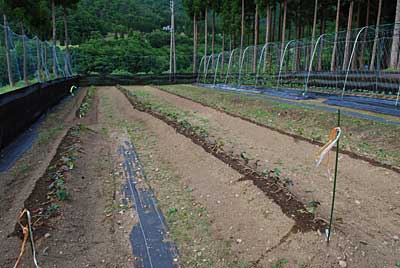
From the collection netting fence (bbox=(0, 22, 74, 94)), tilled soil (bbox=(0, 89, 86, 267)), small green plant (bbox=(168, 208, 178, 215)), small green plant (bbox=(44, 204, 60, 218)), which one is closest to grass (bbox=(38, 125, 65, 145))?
tilled soil (bbox=(0, 89, 86, 267))

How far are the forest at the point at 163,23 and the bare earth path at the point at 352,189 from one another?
31.4 ft

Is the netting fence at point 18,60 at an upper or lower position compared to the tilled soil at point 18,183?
upper

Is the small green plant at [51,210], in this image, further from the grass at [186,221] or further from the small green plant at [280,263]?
the small green plant at [280,263]

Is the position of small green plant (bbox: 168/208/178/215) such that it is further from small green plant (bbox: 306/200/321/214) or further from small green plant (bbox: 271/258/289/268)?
small green plant (bbox: 306/200/321/214)

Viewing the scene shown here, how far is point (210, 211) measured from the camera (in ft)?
9.99

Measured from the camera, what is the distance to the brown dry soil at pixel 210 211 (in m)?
2.31

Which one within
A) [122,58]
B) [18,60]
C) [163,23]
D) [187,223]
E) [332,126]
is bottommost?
[187,223]

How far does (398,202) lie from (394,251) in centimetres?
101

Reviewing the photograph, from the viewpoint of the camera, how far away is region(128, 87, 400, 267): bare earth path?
8.00ft

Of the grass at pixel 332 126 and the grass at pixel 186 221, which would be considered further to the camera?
the grass at pixel 332 126

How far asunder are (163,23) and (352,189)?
6641cm

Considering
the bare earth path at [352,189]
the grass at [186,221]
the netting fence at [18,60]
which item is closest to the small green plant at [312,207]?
the bare earth path at [352,189]

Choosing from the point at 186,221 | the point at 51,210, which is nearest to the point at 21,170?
the point at 51,210

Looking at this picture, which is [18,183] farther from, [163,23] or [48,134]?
[163,23]
